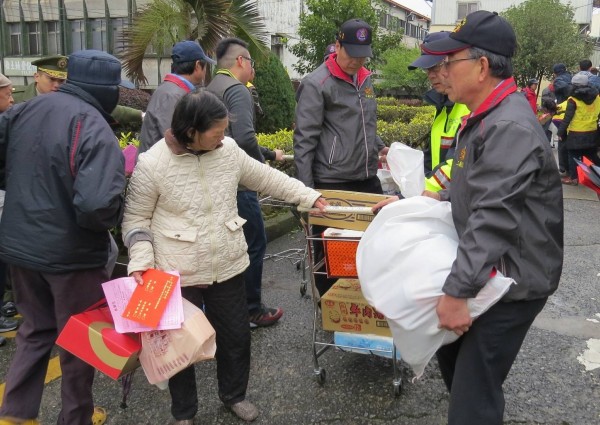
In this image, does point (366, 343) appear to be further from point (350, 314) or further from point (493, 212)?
point (493, 212)

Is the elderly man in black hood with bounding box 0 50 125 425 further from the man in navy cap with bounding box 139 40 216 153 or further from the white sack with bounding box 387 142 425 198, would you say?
the white sack with bounding box 387 142 425 198

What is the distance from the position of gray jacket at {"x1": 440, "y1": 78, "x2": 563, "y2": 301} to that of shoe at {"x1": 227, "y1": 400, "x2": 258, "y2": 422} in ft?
5.11

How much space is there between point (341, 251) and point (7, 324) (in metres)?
2.66

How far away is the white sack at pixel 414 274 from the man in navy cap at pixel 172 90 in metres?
1.83

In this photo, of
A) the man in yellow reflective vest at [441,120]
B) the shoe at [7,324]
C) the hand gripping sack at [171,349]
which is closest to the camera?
the hand gripping sack at [171,349]

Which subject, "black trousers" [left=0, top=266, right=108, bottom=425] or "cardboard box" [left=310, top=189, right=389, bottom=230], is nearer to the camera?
"black trousers" [left=0, top=266, right=108, bottom=425]

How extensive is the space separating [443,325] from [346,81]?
222cm

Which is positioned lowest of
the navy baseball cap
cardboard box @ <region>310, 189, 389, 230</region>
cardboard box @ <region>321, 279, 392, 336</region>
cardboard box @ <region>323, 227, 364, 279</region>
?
cardboard box @ <region>321, 279, 392, 336</region>

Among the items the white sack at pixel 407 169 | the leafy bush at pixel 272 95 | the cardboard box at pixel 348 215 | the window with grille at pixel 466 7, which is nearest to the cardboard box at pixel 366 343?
the cardboard box at pixel 348 215

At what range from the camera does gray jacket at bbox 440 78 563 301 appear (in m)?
1.93

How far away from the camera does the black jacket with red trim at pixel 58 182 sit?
93.9 inches

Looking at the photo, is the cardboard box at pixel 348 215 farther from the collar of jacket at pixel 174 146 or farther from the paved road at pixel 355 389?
the paved road at pixel 355 389

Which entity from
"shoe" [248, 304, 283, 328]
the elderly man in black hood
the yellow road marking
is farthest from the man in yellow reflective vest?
the yellow road marking

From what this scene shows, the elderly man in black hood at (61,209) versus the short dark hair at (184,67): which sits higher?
the short dark hair at (184,67)
